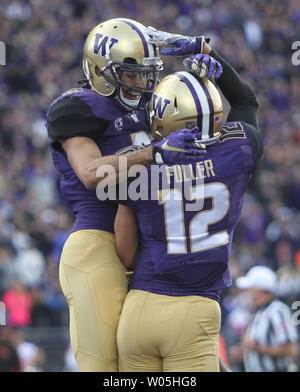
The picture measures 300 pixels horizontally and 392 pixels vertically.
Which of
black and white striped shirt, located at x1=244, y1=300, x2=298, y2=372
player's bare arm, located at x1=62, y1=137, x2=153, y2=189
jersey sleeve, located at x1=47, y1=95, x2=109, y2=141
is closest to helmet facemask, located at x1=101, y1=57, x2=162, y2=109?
jersey sleeve, located at x1=47, y1=95, x2=109, y2=141

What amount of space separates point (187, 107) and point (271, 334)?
294 centimetres

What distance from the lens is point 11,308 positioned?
7.95 meters

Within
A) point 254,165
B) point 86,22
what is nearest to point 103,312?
point 254,165

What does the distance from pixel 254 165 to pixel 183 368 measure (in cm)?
99

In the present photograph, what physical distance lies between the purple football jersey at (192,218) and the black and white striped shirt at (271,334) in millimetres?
2484

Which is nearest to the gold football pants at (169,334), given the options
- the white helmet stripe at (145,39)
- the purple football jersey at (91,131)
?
the purple football jersey at (91,131)

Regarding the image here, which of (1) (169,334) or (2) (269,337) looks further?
(2) (269,337)

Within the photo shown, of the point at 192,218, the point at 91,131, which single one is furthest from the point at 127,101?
the point at 192,218

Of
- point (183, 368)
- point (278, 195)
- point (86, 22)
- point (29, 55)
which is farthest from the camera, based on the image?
point (86, 22)

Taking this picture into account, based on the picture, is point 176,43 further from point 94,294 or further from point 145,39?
point 94,294

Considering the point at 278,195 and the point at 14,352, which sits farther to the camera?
the point at 278,195

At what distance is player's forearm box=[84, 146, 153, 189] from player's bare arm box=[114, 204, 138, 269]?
18 centimetres

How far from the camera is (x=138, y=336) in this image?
11.2ft
